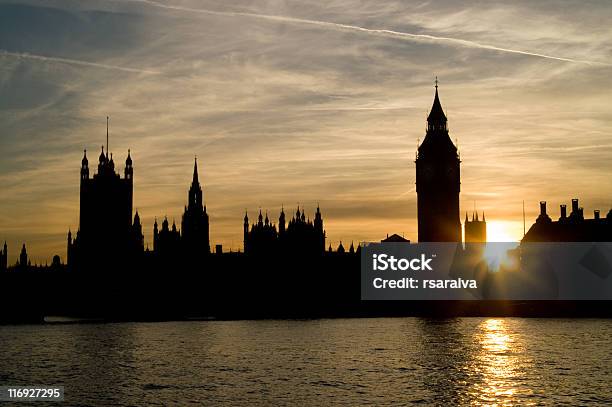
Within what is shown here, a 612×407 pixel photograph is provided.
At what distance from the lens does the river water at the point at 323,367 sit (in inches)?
2173

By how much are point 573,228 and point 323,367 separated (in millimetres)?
102120

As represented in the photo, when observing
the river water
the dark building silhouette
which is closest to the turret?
the dark building silhouette

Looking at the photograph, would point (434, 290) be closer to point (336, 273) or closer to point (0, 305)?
point (336, 273)

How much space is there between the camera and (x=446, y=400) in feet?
173

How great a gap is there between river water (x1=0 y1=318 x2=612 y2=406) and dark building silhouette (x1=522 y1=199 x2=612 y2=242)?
143ft

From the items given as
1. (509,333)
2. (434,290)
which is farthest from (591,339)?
(434,290)

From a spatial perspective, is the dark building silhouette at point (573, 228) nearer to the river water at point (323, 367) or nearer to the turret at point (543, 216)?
the turret at point (543, 216)

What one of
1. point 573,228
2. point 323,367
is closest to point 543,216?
point 573,228

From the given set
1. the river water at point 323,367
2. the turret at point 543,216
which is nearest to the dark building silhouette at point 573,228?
the turret at point 543,216

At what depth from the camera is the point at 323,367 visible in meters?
72.8

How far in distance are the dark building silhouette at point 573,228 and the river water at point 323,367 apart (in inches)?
1714

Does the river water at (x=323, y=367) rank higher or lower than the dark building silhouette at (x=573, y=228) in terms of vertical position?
lower

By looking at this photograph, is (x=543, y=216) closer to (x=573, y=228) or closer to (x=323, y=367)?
(x=573, y=228)

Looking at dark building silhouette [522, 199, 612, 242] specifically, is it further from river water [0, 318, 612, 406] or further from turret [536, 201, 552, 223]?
river water [0, 318, 612, 406]
